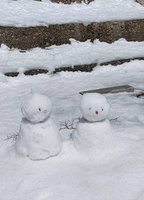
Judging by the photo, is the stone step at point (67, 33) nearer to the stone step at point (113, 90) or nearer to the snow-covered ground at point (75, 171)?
the stone step at point (113, 90)

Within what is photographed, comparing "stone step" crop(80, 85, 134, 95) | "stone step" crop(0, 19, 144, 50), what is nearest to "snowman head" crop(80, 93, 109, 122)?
"stone step" crop(80, 85, 134, 95)

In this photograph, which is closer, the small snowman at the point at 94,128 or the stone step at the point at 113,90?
the small snowman at the point at 94,128

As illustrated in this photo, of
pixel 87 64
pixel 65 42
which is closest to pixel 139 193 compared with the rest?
pixel 87 64

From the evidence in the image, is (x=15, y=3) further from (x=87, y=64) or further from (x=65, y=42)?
(x=87, y=64)

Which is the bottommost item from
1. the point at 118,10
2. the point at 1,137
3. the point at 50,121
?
the point at 1,137

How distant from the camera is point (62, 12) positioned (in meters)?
6.49

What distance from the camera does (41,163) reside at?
→ 230 centimetres

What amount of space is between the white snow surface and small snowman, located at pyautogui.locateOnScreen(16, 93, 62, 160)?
245 cm

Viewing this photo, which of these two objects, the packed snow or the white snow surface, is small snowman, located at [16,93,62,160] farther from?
the white snow surface

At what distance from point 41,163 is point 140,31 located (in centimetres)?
471

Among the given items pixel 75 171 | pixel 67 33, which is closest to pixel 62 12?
pixel 67 33

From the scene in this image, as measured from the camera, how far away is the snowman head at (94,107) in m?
2.23

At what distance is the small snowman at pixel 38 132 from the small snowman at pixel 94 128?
20 centimetres

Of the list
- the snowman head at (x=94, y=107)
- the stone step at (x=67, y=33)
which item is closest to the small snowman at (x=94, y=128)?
the snowman head at (x=94, y=107)
